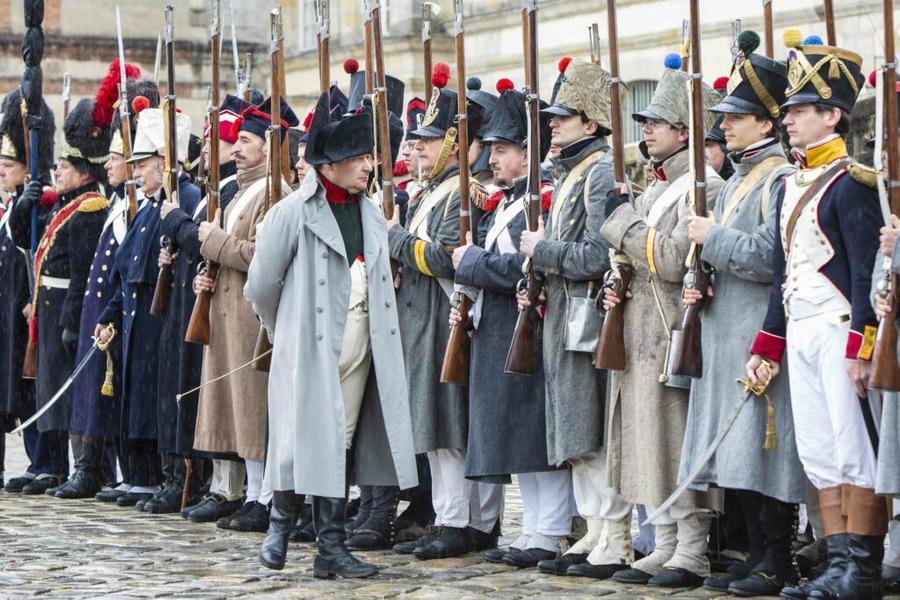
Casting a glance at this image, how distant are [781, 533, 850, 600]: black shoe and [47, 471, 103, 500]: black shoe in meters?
5.13

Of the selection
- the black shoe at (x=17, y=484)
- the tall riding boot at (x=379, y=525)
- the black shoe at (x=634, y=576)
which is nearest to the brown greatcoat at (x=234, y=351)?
the tall riding boot at (x=379, y=525)

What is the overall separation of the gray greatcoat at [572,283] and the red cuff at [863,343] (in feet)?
4.57

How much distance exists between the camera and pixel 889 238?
662 cm

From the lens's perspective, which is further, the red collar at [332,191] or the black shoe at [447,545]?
the black shoe at [447,545]

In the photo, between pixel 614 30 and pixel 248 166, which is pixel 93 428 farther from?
pixel 614 30

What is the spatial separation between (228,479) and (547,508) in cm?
228

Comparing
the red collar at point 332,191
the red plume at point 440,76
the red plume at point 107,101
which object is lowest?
the red collar at point 332,191

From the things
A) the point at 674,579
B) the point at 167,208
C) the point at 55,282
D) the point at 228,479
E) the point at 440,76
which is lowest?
the point at 674,579

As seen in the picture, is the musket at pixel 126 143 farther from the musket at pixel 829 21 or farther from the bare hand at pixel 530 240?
the musket at pixel 829 21

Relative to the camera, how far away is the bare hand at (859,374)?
675 centimetres

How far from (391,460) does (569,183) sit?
1.42m

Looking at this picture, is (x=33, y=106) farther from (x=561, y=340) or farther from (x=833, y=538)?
(x=833, y=538)

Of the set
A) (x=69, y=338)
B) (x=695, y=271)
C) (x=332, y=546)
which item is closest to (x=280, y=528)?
(x=332, y=546)

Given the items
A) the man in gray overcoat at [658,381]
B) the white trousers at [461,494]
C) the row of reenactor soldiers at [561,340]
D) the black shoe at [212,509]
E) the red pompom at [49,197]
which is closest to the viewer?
the row of reenactor soldiers at [561,340]
